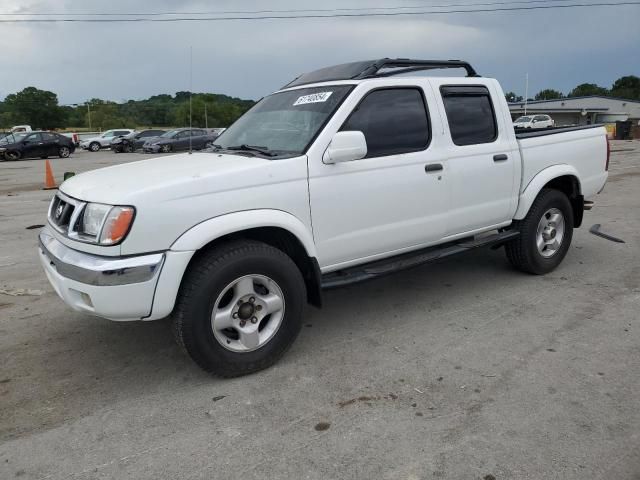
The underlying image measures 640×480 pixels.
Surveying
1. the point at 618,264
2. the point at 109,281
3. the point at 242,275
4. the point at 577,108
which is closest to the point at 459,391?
the point at 242,275

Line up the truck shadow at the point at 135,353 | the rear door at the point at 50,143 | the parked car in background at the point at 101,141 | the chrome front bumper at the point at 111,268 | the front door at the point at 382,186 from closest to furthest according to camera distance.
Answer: the chrome front bumper at the point at 111,268 → the truck shadow at the point at 135,353 → the front door at the point at 382,186 → the rear door at the point at 50,143 → the parked car in background at the point at 101,141

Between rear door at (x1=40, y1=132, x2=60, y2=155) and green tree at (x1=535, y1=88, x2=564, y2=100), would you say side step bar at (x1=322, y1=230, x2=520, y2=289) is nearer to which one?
rear door at (x1=40, y1=132, x2=60, y2=155)

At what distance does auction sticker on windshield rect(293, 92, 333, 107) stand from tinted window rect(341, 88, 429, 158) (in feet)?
0.89

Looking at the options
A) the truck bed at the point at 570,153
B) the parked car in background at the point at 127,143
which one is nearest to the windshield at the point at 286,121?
the truck bed at the point at 570,153

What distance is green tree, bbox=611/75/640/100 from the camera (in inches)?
4075

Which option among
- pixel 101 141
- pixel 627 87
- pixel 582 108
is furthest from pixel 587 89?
pixel 101 141

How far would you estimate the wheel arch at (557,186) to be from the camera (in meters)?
4.79

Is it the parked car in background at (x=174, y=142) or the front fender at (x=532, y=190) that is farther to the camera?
the parked car in background at (x=174, y=142)

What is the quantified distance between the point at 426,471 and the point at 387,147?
224cm

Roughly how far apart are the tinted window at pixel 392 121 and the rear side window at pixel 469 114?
323 mm

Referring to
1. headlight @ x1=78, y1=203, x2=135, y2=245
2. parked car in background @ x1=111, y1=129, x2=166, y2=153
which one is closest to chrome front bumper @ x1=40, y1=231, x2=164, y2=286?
headlight @ x1=78, y1=203, x2=135, y2=245

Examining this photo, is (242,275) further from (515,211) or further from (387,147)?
(515,211)

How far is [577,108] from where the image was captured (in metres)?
65.4

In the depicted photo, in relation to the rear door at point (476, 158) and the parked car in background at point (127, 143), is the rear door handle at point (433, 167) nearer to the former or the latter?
the rear door at point (476, 158)
